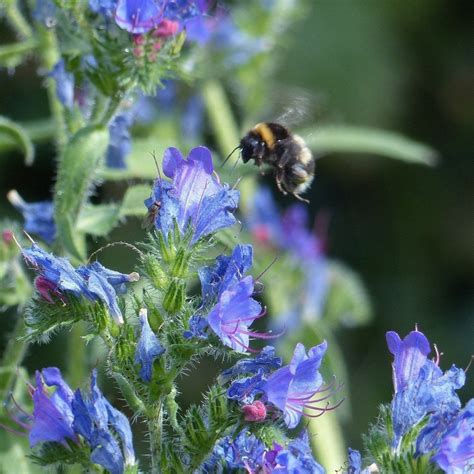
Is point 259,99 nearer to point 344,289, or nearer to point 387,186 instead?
point 344,289

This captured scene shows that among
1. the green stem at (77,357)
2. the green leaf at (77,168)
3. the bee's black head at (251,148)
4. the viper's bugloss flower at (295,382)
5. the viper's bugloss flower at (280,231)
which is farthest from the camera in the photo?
the viper's bugloss flower at (280,231)

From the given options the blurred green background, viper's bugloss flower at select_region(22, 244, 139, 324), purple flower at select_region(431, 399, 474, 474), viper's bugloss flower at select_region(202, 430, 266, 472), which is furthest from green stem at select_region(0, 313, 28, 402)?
the blurred green background

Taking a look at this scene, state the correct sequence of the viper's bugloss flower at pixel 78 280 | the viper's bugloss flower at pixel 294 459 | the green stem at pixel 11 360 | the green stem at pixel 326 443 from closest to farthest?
1. the viper's bugloss flower at pixel 294 459
2. the viper's bugloss flower at pixel 78 280
3. the green stem at pixel 11 360
4. the green stem at pixel 326 443

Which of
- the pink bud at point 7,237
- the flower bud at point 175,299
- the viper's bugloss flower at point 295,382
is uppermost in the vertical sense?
the flower bud at point 175,299

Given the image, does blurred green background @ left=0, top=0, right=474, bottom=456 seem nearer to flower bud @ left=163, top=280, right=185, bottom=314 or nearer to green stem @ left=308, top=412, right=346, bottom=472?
green stem @ left=308, top=412, right=346, bottom=472

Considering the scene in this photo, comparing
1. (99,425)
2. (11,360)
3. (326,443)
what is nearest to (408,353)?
(99,425)

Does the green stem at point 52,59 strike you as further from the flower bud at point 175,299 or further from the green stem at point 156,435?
the green stem at point 156,435

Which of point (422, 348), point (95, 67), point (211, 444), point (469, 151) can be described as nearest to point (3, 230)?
point (95, 67)

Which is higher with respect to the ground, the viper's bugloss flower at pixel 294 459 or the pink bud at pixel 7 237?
the viper's bugloss flower at pixel 294 459

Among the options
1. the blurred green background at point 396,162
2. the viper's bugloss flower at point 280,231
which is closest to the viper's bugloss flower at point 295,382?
the viper's bugloss flower at point 280,231
